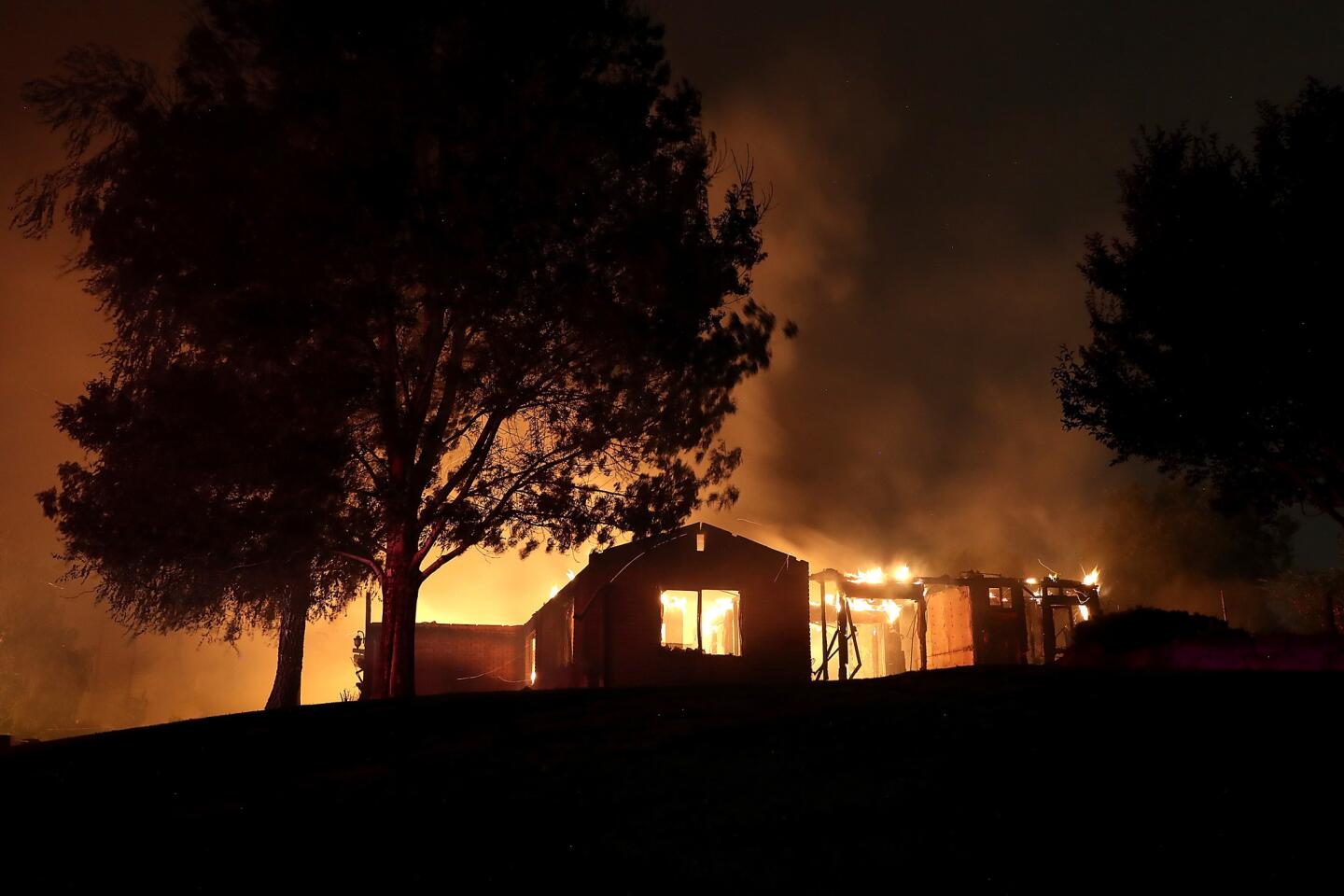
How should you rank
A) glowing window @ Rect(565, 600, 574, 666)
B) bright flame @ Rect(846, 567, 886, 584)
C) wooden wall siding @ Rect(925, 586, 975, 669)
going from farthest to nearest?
wooden wall siding @ Rect(925, 586, 975, 669) → bright flame @ Rect(846, 567, 886, 584) → glowing window @ Rect(565, 600, 574, 666)

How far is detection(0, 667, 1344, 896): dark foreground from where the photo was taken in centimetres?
668

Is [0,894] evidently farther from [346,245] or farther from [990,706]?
[346,245]

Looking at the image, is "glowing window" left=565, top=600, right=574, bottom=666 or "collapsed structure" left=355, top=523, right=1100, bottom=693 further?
"glowing window" left=565, top=600, right=574, bottom=666

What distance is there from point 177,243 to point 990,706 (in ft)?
46.3

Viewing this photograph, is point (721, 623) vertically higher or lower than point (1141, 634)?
higher

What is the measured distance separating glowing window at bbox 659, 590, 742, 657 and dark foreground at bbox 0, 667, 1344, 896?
1962cm

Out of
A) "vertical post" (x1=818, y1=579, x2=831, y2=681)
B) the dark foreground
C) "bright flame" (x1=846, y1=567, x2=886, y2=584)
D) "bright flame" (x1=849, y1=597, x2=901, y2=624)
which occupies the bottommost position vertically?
the dark foreground

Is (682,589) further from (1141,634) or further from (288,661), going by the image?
(1141,634)

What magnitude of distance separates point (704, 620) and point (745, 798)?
109 feet

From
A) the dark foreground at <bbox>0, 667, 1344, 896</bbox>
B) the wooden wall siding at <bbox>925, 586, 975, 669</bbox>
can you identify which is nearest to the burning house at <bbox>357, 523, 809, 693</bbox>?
the wooden wall siding at <bbox>925, 586, 975, 669</bbox>

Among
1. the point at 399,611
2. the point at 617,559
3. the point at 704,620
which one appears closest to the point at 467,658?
the point at 704,620

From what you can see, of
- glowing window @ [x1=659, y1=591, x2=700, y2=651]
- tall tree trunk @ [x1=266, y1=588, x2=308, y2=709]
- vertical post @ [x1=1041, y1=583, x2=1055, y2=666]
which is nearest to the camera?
tall tree trunk @ [x1=266, y1=588, x2=308, y2=709]

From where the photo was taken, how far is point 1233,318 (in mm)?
19750

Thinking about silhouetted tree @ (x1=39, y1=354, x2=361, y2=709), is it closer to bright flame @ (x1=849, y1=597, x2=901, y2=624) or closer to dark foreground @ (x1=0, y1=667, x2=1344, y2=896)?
dark foreground @ (x1=0, y1=667, x2=1344, y2=896)
